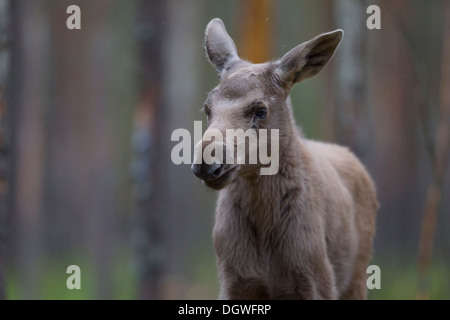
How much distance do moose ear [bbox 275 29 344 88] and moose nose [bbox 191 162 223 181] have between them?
1.47 meters

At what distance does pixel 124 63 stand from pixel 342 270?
3090 cm

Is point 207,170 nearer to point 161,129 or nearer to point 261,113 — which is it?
point 261,113

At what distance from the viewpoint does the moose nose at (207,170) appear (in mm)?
6320

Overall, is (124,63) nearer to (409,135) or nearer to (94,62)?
(94,62)

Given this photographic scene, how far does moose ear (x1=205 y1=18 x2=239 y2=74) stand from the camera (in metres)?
7.92

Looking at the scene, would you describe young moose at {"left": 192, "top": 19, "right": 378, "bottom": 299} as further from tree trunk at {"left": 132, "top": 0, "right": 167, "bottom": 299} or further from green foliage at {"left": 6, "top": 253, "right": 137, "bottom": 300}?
green foliage at {"left": 6, "top": 253, "right": 137, "bottom": 300}

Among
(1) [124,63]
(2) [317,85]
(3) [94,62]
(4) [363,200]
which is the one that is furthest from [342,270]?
(1) [124,63]

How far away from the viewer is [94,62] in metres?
27.7

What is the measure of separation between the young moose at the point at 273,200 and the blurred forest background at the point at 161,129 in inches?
108

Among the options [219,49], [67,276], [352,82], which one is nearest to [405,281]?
[67,276]

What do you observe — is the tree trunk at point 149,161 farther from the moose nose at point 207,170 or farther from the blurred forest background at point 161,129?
the moose nose at point 207,170

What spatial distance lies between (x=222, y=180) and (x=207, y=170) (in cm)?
30

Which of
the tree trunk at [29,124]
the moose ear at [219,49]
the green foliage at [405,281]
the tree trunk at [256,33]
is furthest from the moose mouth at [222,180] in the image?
the tree trunk at [29,124]

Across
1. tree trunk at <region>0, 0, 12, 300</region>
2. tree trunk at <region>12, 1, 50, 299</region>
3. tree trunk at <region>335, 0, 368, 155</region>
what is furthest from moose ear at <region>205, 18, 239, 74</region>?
tree trunk at <region>12, 1, 50, 299</region>
